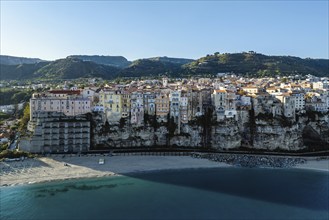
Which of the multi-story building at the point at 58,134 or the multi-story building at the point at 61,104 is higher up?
the multi-story building at the point at 61,104

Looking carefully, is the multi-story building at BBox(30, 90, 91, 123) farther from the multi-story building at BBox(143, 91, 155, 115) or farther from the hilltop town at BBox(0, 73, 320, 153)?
the multi-story building at BBox(143, 91, 155, 115)

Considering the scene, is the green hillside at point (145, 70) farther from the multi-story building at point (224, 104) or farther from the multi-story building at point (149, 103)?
the multi-story building at point (149, 103)

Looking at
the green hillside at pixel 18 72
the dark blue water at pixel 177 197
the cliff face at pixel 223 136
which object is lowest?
the dark blue water at pixel 177 197

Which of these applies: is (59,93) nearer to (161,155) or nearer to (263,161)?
(161,155)

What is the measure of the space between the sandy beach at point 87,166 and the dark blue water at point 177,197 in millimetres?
1610

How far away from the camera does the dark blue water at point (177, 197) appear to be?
25.5 metres

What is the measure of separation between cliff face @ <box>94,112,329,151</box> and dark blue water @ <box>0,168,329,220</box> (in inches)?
397

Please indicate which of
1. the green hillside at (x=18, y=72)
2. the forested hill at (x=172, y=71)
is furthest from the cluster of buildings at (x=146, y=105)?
the green hillside at (x=18, y=72)

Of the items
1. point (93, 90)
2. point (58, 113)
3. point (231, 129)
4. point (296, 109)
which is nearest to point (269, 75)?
point (296, 109)

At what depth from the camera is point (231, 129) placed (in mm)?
47531

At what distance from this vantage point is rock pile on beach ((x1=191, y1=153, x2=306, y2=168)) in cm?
4081

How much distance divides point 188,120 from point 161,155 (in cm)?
768

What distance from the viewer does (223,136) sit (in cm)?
4725

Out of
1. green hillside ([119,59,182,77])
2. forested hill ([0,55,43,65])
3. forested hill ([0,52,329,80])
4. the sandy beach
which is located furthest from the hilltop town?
forested hill ([0,55,43,65])
